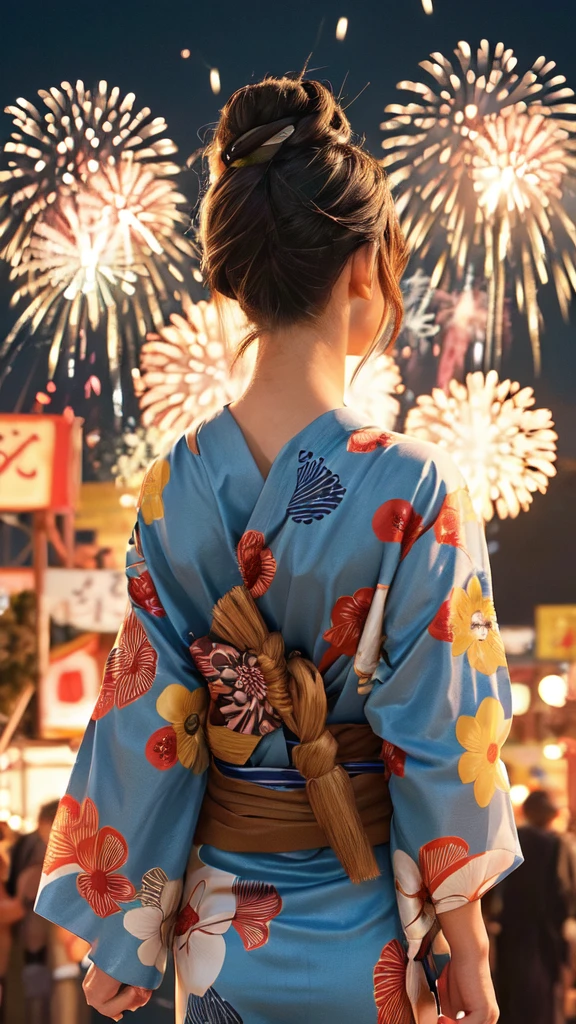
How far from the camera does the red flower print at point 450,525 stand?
877 mm

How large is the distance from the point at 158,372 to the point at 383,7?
2.68 feet

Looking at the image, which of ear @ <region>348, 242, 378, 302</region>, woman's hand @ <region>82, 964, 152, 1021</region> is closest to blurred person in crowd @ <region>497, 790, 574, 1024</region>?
woman's hand @ <region>82, 964, 152, 1021</region>

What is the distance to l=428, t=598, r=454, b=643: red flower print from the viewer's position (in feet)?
2.83

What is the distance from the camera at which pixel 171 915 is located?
3.21 ft

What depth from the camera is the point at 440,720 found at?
85 cm

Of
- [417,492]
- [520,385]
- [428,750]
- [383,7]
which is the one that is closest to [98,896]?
[428,750]

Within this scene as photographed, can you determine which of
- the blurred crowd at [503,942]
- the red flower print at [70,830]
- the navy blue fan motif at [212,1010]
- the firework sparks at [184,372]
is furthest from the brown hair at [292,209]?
the blurred crowd at [503,942]

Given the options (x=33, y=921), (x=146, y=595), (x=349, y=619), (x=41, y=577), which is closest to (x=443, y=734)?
(x=349, y=619)

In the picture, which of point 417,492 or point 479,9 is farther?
point 479,9

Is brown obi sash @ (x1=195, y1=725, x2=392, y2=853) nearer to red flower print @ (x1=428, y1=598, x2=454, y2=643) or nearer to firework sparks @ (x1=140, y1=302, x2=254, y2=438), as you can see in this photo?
red flower print @ (x1=428, y1=598, x2=454, y2=643)

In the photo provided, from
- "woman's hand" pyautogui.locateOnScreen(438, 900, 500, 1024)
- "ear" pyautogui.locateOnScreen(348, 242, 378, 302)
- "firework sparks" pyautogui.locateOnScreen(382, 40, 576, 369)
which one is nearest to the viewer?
"woman's hand" pyautogui.locateOnScreen(438, 900, 500, 1024)

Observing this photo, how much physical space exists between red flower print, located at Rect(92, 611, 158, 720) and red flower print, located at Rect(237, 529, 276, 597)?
0.15m

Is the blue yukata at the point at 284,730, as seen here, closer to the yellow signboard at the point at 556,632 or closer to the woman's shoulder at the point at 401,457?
the woman's shoulder at the point at 401,457

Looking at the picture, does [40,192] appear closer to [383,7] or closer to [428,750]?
[383,7]
